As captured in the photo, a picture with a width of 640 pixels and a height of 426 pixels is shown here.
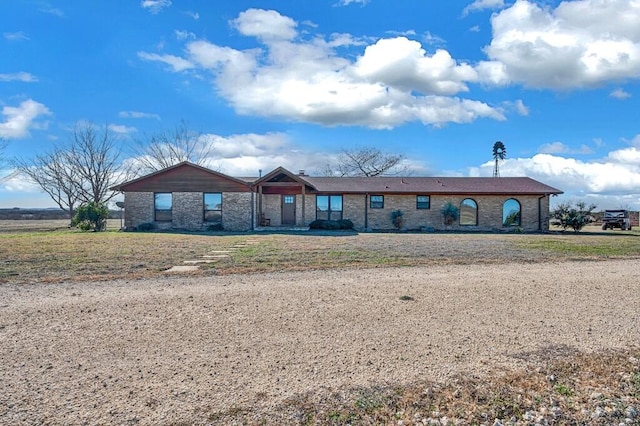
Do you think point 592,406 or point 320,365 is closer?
point 592,406

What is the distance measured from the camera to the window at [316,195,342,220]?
2597 cm

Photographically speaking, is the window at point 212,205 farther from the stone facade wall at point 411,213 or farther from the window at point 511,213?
the window at point 511,213

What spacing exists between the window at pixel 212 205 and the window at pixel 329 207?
550 cm

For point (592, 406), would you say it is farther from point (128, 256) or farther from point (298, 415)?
point (128, 256)

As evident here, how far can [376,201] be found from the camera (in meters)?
25.9

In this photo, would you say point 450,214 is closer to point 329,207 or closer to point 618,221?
point 329,207

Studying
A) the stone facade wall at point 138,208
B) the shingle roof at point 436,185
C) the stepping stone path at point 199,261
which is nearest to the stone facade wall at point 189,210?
the stone facade wall at point 138,208

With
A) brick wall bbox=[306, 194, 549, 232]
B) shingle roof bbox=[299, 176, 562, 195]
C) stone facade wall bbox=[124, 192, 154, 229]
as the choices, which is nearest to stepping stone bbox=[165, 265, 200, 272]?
shingle roof bbox=[299, 176, 562, 195]

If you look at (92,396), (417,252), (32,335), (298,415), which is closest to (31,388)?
(92,396)

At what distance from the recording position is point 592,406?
3.21 meters

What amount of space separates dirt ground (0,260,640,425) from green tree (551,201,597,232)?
18096 mm

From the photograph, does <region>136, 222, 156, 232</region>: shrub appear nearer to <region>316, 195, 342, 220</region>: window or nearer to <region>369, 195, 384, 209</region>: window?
<region>316, 195, 342, 220</region>: window

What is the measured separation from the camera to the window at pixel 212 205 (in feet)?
80.4

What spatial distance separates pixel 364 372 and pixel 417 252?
8.97 m
